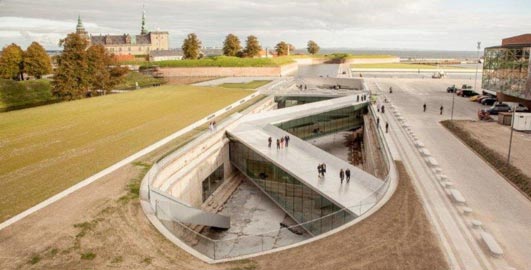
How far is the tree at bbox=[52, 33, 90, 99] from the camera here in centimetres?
5836

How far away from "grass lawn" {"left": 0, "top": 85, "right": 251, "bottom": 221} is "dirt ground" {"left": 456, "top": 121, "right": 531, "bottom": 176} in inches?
985

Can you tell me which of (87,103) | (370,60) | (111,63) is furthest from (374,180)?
(370,60)

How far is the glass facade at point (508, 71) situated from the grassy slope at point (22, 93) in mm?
72453

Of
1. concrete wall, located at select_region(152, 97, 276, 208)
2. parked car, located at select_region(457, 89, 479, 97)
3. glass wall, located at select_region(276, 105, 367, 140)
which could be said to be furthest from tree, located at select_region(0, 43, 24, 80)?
parked car, located at select_region(457, 89, 479, 97)

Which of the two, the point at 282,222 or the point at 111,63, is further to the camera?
the point at 111,63

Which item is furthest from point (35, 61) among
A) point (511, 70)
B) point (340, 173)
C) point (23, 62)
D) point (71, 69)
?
point (511, 70)

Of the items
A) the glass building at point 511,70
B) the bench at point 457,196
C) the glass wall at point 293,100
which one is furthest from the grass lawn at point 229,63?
the bench at point 457,196

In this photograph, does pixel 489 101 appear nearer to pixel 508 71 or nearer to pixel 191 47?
pixel 508 71

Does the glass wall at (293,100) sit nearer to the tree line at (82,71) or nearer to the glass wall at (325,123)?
the glass wall at (325,123)

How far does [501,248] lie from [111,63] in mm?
68560

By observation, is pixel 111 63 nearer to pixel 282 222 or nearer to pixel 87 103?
pixel 87 103

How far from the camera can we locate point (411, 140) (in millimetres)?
31531

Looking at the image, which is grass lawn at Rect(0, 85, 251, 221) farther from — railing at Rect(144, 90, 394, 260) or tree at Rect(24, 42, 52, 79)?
tree at Rect(24, 42, 52, 79)

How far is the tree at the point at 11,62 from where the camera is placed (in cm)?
8300
